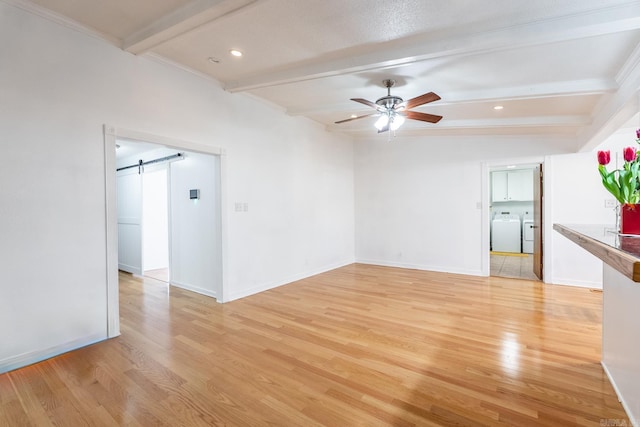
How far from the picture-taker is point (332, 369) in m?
2.29

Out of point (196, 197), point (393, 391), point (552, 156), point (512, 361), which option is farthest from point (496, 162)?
point (196, 197)

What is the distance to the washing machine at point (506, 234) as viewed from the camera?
7781 mm

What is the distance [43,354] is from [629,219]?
4.31 metres

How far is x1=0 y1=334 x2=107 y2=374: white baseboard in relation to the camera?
2295 millimetres

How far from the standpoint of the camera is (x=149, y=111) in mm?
3141

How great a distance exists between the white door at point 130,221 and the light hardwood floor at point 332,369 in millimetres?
2013

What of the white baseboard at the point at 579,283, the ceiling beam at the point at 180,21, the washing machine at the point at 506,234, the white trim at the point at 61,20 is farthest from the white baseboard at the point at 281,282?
the washing machine at the point at 506,234

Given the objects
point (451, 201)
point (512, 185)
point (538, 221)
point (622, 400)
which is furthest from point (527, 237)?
point (622, 400)

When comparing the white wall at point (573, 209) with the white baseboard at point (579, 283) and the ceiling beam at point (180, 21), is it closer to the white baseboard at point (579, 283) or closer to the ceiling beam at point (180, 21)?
the white baseboard at point (579, 283)

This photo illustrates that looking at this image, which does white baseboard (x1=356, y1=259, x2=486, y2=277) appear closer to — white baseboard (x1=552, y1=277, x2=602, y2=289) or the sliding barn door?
the sliding barn door

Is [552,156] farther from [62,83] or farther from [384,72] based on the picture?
[62,83]

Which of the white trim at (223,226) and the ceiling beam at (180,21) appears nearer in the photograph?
the ceiling beam at (180,21)

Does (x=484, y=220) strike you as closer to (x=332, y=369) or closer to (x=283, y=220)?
(x=283, y=220)

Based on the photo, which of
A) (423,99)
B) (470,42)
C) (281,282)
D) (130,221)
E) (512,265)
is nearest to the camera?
(470,42)
